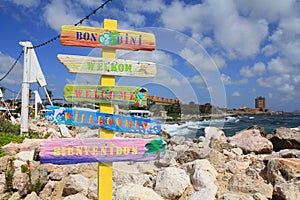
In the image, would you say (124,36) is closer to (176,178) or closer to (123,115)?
(123,115)

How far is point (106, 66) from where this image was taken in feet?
8.39

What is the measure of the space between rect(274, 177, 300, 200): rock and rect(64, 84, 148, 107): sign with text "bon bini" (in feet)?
6.33

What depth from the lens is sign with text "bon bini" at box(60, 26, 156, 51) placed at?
2.55 meters

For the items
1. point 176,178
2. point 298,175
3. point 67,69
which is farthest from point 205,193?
point 67,69

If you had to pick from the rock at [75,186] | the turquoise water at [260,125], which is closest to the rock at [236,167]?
the rock at [75,186]

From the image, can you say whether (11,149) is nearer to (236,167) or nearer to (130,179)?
(130,179)

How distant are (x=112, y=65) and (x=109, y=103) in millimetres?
344

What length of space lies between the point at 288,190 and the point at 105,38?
2579 millimetres

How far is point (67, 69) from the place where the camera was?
2.50m

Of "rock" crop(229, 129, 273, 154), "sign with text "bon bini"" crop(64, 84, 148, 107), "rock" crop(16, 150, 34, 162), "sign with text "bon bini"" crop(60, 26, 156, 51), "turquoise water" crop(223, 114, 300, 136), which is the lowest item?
"turquoise water" crop(223, 114, 300, 136)

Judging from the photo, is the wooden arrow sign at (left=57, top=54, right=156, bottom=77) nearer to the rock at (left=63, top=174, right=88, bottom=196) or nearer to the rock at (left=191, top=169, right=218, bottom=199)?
the rock at (left=191, top=169, right=218, bottom=199)

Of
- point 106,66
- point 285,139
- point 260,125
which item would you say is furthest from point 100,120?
point 260,125

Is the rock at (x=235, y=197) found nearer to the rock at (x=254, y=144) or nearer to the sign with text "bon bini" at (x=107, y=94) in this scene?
the sign with text "bon bini" at (x=107, y=94)

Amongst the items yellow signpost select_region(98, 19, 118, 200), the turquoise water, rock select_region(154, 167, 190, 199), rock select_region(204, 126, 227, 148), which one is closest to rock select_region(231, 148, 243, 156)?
rock select_region(204, 126, 227, 148)
